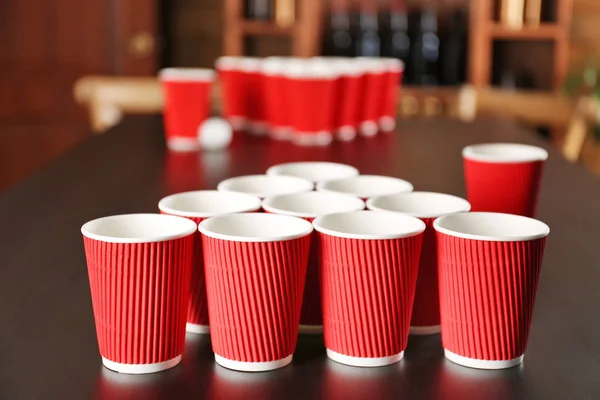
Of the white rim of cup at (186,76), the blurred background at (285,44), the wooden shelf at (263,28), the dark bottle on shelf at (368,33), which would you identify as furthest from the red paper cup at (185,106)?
the wooden shelf at (263,28)

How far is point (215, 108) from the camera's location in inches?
106

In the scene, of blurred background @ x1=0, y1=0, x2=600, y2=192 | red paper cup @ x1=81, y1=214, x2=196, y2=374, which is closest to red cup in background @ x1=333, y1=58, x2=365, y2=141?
red paper cup @ x1=81, y1=214, x2=196, y2=374

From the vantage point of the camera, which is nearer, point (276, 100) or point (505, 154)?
point (505, 154)

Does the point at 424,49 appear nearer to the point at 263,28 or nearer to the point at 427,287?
the point at 263,28

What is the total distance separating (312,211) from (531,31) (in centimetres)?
291

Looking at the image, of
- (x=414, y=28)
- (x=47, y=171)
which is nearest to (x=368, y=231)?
(x=47, y=171)

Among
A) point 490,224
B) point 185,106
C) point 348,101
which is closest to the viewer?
point 490,224

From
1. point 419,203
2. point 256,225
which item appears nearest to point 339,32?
point 419,203

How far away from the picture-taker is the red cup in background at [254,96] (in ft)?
6.14

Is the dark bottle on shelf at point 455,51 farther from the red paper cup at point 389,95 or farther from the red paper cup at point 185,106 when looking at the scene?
the red paper cup at point 185,106

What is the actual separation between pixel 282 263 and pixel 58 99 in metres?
3.46

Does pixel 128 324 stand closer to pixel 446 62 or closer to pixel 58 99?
pixel 446 62

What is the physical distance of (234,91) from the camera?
1.94 metres

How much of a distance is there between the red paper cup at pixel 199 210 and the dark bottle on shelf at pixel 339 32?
2.81m
